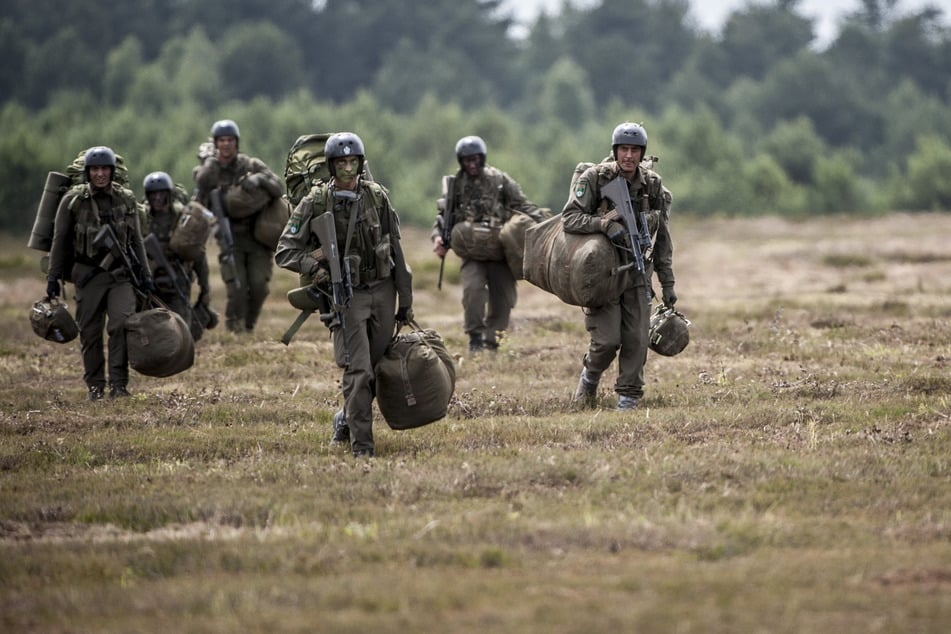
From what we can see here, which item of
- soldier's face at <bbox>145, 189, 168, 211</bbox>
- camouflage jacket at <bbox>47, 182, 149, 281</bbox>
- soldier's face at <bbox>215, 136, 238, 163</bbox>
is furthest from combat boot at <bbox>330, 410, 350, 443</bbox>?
soldier's face at <bbox>215, 136, 238, 163</bbox>

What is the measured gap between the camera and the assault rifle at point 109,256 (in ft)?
44.3

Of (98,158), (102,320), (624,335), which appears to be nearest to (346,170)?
(624,335)

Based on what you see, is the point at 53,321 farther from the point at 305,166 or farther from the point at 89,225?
the point at 305,166

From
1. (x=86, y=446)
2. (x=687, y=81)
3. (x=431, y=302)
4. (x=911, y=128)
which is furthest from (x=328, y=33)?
(x=86, y=446)

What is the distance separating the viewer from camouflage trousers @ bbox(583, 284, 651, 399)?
12359 mm

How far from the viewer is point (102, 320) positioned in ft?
46.5

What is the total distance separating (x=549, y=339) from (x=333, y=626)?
11.9 meters

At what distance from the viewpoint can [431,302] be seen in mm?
25875

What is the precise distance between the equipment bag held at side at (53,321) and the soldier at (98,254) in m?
0.12

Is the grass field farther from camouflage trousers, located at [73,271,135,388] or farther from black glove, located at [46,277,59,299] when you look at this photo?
black glove, located at [46,277,59,299]

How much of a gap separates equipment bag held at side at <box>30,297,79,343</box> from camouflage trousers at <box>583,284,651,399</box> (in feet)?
15.7

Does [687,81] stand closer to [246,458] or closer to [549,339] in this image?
[549,339]

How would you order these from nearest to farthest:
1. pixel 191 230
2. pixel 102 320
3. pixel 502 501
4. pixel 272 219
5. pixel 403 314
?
pixel 502 501
pixel 403 314
pixel 102 320
pixel 191 230
pixel 272 219

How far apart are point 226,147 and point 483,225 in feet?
11.3
